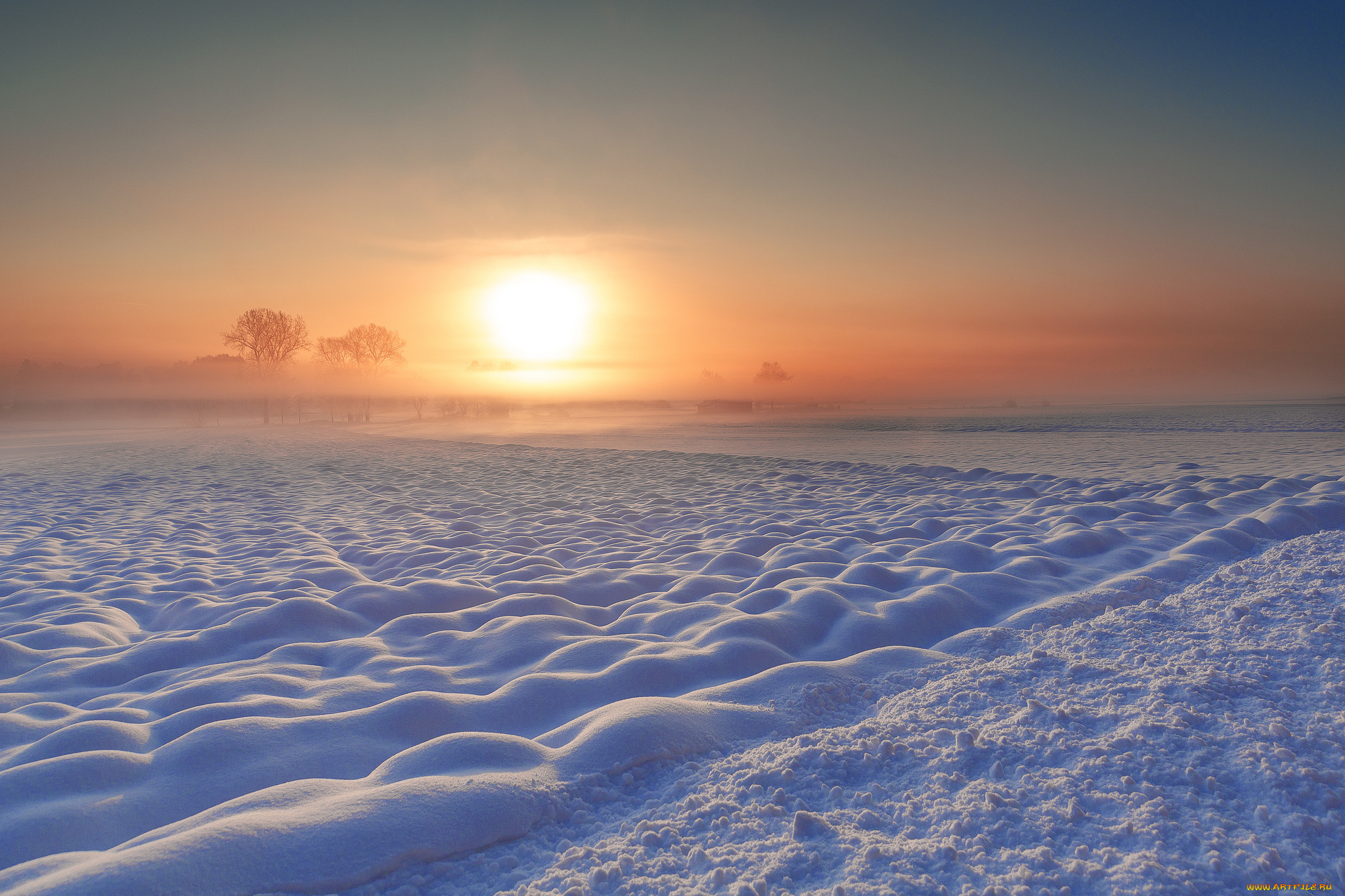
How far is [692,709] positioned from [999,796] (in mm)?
1006

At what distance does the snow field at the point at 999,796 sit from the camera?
154 cm

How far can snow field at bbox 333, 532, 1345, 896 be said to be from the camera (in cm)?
154

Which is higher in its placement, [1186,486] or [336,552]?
[1186,486]

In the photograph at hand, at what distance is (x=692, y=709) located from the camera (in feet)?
7.55

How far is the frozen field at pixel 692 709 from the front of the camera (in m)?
1.60

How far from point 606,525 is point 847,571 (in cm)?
328

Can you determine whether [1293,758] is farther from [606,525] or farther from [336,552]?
[336,552]

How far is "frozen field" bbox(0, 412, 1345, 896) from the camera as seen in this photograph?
5.26ft

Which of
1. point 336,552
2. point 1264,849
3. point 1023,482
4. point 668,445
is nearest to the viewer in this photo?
point 1264,849

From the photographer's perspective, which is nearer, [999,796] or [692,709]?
[999,796]

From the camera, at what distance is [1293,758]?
185 cm

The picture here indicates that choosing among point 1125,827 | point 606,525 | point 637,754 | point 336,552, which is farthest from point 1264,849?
point 336,552

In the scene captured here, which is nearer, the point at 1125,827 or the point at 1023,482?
→ the point at 1125,827

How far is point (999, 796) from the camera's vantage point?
179cm
